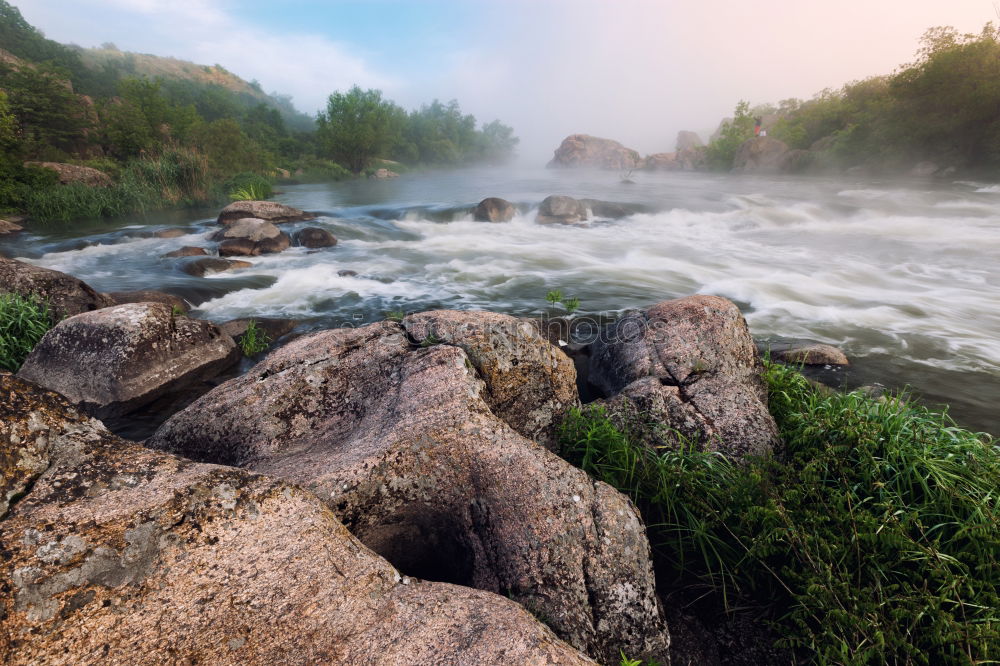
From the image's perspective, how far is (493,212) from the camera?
71.6 feet

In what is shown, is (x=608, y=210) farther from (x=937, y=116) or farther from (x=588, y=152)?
(x=588, y=152)

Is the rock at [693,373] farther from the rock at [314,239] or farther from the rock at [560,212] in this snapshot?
the rock at [560,212]

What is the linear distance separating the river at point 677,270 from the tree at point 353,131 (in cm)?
3917

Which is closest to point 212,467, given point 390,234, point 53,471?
point 53,471

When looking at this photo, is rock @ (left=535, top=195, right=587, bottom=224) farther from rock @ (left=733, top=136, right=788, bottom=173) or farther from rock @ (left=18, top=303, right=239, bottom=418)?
rock @ (left=733, top=136, right=788, bottom=173)

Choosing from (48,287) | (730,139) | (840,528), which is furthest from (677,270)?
(730,139)

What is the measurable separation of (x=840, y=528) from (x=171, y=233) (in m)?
20.2

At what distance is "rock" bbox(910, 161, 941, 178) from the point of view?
109 ft

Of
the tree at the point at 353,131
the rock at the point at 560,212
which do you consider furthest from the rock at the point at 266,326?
the tree at the point at 353,131

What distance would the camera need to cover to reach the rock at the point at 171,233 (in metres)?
16.4

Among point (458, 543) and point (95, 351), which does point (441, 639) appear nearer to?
point (458, 543)

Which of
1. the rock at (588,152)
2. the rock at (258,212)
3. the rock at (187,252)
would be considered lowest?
the rock at (187,252)

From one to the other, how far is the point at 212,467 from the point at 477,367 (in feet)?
7.31

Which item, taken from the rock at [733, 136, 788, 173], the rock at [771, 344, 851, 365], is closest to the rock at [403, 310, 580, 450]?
the rock at [771, 344, 851, 365]
